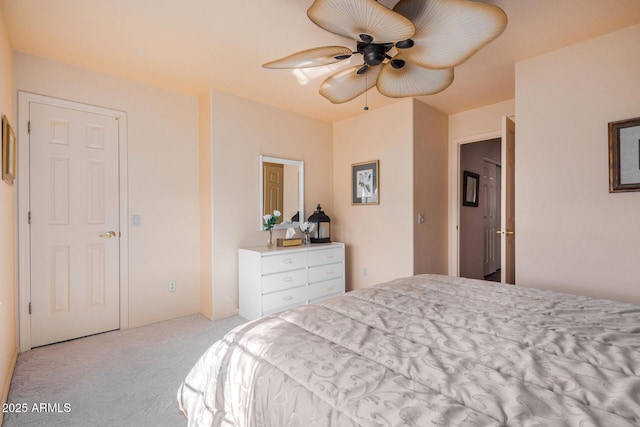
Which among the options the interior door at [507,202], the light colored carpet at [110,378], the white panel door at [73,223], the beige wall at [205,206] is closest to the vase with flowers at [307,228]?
the beige wall at [205,206]

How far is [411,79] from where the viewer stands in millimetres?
2100

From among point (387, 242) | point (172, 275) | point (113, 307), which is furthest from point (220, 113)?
point (387, 242)

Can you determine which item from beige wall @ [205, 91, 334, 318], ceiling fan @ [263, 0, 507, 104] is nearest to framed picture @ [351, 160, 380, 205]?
beige wall @ [205, 91, 334, 318]

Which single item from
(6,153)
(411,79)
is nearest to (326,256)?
(411,79)

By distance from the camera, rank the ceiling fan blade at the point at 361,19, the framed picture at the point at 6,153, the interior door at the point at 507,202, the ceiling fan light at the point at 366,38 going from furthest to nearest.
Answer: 1. the interior door at the point at 507,202
2. the framed picture at the point at 6,153
3. the ceiling fan light at the point at 366,38
4. the ceiling fan blade at the point at 361,19

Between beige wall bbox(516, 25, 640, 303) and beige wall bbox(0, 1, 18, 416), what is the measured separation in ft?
12.2

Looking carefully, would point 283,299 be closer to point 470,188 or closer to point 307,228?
point 307,228

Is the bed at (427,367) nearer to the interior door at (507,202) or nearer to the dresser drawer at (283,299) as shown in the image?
the interior door at (507,202)

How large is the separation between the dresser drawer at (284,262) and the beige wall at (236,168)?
47cm

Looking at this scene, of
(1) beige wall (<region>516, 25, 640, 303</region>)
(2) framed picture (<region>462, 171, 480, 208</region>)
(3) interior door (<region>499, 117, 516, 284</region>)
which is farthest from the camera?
(2) framed picture (<region>462, 171, 480, 208</region>)

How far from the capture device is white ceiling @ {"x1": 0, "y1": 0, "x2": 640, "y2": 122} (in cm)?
194

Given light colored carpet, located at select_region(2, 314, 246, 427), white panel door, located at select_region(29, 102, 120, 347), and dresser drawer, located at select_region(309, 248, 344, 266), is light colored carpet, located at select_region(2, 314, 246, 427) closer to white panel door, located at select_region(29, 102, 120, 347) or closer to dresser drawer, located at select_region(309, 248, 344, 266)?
white panel door, located at select_region(29, 102, 120, 347)

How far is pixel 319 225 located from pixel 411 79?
232 cm

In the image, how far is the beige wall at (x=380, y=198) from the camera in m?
3.58
